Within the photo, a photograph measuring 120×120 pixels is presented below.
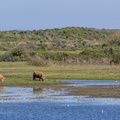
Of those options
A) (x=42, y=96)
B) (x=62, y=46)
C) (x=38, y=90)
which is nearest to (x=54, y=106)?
(x=42, y=96)

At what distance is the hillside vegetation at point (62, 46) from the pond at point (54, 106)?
26372 millimetres

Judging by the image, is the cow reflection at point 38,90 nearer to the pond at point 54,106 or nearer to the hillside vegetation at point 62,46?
the pond at point 54,106

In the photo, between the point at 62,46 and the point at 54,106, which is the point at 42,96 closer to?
the point at 54,106

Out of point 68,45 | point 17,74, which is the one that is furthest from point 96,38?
point 17,74

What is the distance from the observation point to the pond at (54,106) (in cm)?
2070

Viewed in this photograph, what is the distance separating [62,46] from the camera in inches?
3290

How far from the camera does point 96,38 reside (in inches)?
4001

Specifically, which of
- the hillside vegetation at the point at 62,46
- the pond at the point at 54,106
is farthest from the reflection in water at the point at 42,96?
the hillside vegetation at the point at 62,46

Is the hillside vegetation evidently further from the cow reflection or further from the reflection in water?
the reflection in water

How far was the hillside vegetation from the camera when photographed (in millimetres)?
59594

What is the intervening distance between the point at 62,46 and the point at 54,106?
60264 millimetres

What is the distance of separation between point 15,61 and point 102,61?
11566 mm

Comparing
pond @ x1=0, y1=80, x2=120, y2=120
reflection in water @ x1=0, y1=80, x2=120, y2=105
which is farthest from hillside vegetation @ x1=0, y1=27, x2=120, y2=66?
pond @ x1=0, y1=80, x2=120, y2=120

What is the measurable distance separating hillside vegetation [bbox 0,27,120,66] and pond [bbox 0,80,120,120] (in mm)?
26372
